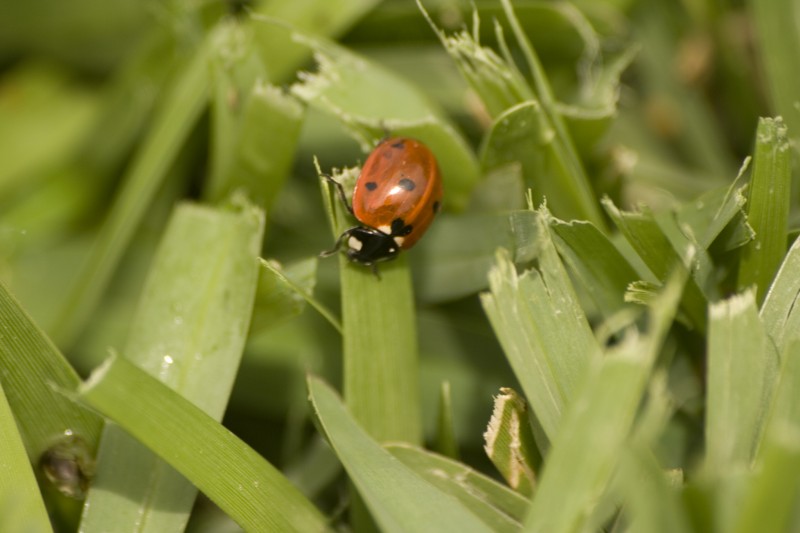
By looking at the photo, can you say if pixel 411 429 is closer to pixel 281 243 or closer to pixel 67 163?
pixel 281 243

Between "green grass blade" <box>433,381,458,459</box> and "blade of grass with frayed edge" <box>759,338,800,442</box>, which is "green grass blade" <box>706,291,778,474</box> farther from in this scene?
"green grass blade" <box>433,381,458,459</box>

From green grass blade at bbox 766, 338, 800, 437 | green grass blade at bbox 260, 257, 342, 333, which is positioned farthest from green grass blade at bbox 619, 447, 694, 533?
green grass blade at bbox 260, 257, 342, 333

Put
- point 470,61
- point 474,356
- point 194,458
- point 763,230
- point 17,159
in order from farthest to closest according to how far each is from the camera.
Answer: point 17,159 → point 474,356 → point 470,61 → point 763,230 → point 194,458

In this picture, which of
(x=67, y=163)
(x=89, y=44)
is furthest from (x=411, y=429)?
(x=89, y=44)

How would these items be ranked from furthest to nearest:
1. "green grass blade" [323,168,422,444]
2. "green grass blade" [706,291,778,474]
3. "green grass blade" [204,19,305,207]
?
"green grass blade" [204,19,305,207] → "green grass blade" [323,168,422,444] → "green grass blade" [706,291,778,474]

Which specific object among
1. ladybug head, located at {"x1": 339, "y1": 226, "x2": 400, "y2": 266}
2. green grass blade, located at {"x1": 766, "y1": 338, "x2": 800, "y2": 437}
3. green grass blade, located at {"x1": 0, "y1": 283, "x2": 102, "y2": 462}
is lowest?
green grass blade, located at {"x1": 0, "y1": 283, "x2": 102, "y2": 462}

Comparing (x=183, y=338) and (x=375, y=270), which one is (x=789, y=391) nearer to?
(x=375, y=270)

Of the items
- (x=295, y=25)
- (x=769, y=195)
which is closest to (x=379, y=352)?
(x=769, y=195)
